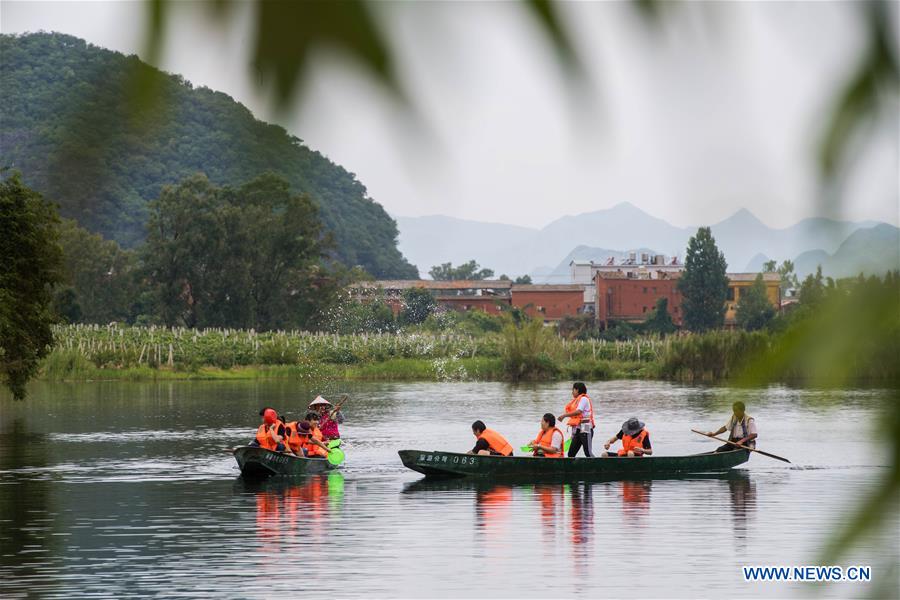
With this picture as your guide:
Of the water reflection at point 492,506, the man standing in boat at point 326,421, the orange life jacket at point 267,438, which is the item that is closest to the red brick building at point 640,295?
the water reflection at point 492,506

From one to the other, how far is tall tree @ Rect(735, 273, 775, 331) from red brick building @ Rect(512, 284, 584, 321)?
0.78ft

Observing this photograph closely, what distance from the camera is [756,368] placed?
64.7 inches

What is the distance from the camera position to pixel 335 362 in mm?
81375

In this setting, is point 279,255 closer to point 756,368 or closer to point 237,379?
point 756,368

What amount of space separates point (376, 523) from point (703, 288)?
885 inches

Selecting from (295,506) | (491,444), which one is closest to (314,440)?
(295,506)

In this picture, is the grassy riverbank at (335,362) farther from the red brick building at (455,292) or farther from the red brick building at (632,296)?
the red brick building at (632,296)

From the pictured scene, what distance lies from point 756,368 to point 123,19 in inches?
32.0

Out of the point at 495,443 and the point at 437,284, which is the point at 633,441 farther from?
the point at 437,284

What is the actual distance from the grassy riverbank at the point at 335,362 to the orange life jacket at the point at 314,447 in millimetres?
46094

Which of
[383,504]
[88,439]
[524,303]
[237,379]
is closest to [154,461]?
[88,439]

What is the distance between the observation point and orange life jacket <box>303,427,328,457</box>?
29.0 m

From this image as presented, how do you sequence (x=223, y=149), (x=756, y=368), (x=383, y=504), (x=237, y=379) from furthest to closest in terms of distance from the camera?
(x=237, y=379), (x=383, y=504), (x=756, y=368), (x=223, y=149)

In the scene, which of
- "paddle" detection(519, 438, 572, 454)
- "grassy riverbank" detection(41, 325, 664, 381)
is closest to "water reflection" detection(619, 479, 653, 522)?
"paddle" detection(519, 438, 572, 454)
